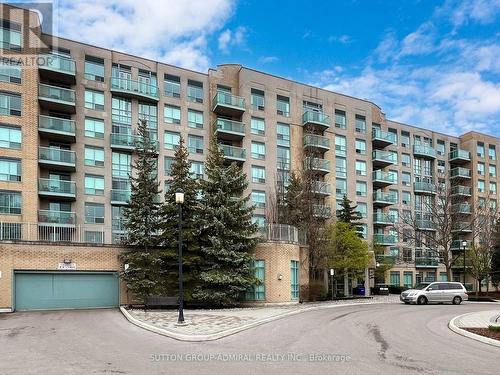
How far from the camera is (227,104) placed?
46406mm

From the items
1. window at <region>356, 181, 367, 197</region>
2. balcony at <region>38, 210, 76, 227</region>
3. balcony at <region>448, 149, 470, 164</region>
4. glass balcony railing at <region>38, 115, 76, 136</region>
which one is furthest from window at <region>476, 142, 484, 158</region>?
balcony at <region>38, 210, 76, 227</region>

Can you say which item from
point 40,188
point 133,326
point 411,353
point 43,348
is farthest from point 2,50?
point 411,353

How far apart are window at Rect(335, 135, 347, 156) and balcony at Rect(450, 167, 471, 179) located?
76.2 feet

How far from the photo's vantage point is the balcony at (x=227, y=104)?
151 feet

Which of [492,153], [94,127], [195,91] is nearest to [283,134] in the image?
[195,91]

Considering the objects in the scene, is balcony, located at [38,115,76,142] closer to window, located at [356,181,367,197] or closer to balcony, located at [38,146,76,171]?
balcony, located at [38,146,76,171]

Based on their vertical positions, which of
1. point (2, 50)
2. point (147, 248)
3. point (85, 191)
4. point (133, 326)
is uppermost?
point (2, 50)

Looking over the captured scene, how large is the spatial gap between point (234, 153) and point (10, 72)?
2089 centimetres

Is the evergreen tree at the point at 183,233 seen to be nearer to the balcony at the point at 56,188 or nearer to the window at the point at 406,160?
the balcony at the point at 56,188

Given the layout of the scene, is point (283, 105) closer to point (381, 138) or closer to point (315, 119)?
point (315, 119)

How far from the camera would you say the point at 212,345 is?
12945 mm

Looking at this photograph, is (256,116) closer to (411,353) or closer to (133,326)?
(133,326)

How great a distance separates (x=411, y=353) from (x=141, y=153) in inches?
831

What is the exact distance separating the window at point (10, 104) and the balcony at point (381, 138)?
4086 centimetres
